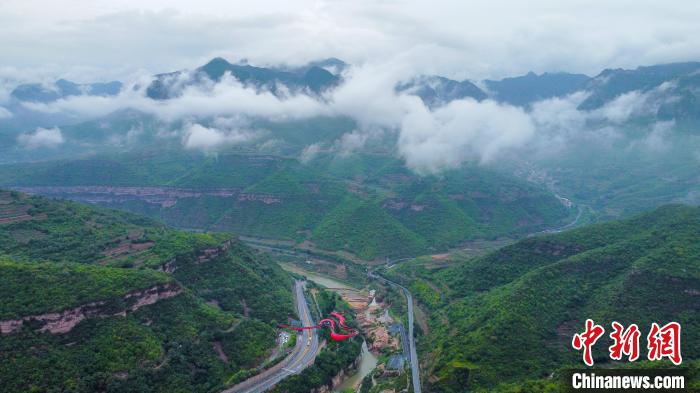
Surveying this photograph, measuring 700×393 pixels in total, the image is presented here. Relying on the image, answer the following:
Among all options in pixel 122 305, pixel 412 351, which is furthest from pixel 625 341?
pixel 122 305

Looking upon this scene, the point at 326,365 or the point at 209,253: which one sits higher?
the point at 209,253

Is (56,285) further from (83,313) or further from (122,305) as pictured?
(122,305)

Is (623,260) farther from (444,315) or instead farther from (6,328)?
(6,328)

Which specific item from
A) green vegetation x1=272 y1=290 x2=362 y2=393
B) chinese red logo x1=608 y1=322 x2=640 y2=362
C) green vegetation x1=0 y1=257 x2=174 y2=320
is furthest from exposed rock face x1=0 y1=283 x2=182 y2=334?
chinese red logo x1=608 y1=322 x2=640 y2=362

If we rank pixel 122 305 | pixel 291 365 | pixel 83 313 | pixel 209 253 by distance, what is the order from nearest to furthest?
1. pixel 83 313
2. pixel 122 305
3. pixel 291 365
4. pixel 209 253

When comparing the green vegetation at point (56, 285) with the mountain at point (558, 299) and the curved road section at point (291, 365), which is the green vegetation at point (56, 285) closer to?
the curved road section at point (291, 365)

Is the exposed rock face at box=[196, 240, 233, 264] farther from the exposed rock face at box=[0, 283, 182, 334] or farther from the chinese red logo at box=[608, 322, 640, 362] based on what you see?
the chinese red logo at box=[608, 322, 640, 362]
